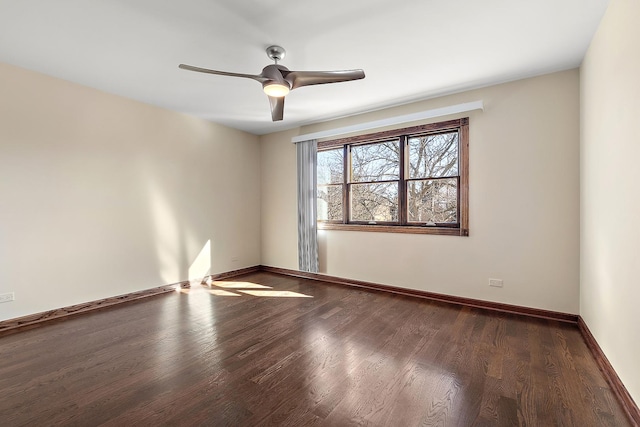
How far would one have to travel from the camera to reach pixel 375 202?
4289mm

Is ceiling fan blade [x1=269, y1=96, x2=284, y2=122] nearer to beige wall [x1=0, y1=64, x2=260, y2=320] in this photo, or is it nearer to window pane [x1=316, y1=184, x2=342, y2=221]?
window pane [x1=316, y1=184, x2=342, y2=221]

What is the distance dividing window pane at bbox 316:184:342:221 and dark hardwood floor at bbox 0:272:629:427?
184 cm

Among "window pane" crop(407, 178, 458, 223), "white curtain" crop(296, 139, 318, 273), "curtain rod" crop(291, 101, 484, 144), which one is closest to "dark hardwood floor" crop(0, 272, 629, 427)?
"window pane" crop(407, 178, 458, 223)

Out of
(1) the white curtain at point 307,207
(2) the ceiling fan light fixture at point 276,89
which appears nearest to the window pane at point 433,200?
(1) the white curtain at point 307,207

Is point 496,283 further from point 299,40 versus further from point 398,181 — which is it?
point 299,40

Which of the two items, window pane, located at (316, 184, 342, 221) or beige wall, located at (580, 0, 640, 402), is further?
window pane, located at (316, 184, 342, 221)

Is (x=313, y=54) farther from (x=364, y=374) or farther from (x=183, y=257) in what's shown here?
(x=183, y=257)

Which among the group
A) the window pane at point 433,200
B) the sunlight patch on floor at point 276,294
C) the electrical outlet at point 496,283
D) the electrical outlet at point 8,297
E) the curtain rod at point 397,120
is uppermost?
the curtain rod at point 397,120

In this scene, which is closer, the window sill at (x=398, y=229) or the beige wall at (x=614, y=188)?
the beige wall at (x=614, y=188)

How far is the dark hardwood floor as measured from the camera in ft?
5.36

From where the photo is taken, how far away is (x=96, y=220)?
135 inches

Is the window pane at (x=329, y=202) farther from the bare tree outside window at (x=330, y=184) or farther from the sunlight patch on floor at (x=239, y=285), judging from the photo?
the sunlight patch on floor at (x=239, y=285)

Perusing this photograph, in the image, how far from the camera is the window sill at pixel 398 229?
3.58 meters

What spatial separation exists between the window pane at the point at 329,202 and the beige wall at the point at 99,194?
1686 millimetres
